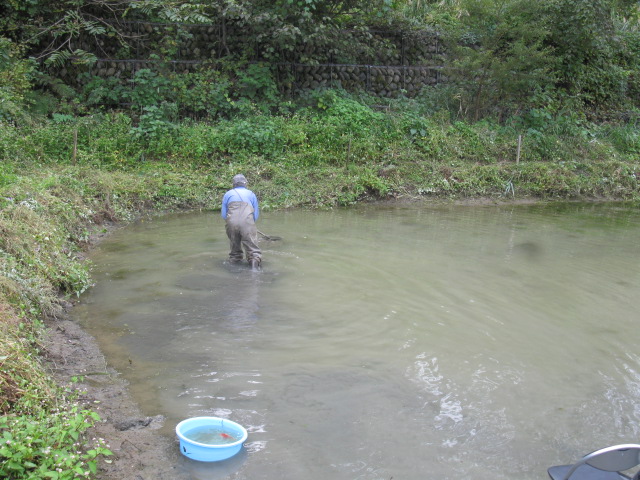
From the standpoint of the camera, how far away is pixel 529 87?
50.5ft

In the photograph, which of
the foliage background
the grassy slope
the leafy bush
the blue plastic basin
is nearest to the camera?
the leafy bush

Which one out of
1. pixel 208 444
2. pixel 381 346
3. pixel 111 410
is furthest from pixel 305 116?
pixel 208 444

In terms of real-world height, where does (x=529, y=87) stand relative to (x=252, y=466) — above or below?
above

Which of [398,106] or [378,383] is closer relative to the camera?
[378,383]

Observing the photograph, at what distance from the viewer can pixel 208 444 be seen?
3535 millimetres

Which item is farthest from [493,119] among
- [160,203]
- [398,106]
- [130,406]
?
[130,406]

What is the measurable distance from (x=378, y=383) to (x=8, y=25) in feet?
43.3

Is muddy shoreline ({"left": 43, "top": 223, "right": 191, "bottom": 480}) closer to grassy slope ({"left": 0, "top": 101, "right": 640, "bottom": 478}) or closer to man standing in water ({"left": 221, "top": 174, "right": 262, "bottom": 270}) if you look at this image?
grassy slope ({"left": 0, "top": 101, "right": 640, "bottom": 478})

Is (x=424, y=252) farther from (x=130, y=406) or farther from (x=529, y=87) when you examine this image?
(x=529, y=87)

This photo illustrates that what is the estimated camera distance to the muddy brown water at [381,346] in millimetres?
3965

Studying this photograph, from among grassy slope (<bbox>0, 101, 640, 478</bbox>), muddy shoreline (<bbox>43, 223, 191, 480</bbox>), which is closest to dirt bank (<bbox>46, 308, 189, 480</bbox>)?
muddy shoreline (<bbox>43, 223, 191, 480</bbox>)

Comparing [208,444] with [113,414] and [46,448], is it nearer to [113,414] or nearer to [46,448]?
[46,448]

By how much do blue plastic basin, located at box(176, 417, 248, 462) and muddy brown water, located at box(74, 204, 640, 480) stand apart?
0.10m

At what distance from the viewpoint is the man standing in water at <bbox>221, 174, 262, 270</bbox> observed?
7.63 m
